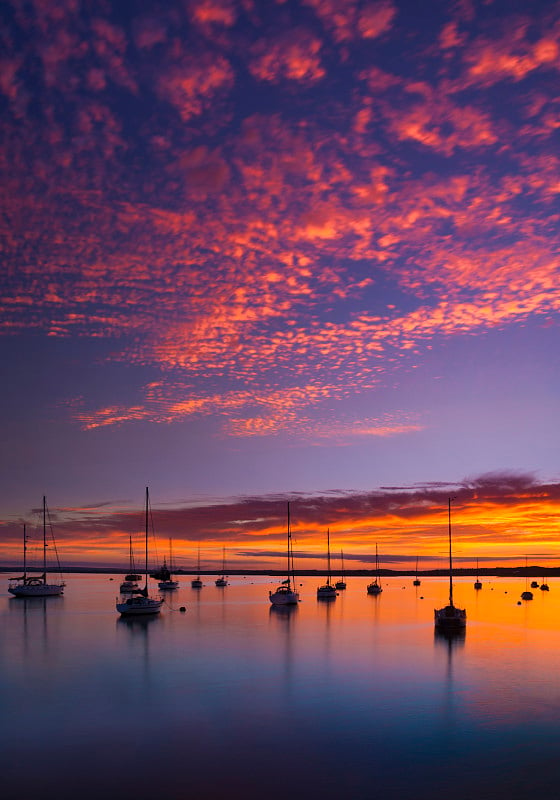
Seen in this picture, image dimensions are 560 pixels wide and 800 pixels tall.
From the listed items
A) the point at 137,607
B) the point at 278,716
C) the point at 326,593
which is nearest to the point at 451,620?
the point at 137,607

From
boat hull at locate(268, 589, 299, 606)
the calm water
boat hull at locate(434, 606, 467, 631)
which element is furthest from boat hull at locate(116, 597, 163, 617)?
boat hull at locate(434, 606, 467, 631)

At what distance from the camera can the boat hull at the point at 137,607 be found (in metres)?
106

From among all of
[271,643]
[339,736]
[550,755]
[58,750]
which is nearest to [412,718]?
[339,736]

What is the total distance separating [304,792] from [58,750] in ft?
44.0

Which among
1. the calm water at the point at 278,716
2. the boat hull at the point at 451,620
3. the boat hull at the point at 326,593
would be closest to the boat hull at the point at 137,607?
the calm water at the point at 278,716

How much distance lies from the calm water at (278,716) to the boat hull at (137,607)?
18.2 metres

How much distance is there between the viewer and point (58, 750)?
3347cm

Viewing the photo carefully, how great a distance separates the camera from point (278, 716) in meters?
41.3

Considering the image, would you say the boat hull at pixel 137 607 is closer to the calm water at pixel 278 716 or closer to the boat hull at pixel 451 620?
the calm water at pixel 278 716

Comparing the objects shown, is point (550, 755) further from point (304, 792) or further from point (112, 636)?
point (112, 636)

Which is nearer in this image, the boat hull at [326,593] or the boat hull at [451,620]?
the boat hull at [451,620]

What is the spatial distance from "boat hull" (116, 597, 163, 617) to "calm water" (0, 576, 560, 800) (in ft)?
59.7

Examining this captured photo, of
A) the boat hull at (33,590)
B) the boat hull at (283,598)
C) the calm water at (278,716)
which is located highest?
the calm water at (278,716)

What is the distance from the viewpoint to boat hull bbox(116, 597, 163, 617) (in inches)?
4176
